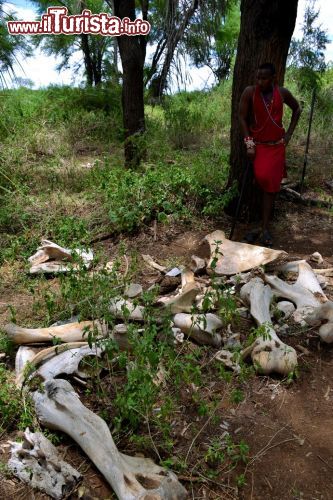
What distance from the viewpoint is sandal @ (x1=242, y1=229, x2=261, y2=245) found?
5.09 meters

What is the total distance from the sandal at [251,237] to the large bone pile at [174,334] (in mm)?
611

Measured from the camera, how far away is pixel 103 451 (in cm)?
226

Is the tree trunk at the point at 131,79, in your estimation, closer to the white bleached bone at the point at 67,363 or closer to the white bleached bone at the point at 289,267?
the white bleached bone at the point at 289,267

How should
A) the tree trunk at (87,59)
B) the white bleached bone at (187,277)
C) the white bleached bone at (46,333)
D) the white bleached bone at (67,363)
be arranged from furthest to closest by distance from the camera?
the tree trunk at (87,59)
the white bleached bone at (187,277)
the white bleached bone at (46,333)
the white bleached bone at (67,363)

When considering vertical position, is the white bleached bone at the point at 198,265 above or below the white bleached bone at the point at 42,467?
above

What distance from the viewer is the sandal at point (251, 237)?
16.7 feet

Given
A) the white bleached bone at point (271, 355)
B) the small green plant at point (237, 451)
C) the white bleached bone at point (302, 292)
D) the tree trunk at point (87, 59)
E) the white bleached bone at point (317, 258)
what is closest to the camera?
the small green plant at point (237, 451)

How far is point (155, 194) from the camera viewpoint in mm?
5559

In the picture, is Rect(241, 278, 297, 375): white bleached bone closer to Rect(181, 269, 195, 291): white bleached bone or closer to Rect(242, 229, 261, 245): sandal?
Rect(181, 269, 195, 291): white bleached bone

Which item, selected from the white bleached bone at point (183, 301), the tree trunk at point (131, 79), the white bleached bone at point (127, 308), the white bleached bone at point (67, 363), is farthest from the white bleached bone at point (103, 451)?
the tree trunk at point (131, 79)

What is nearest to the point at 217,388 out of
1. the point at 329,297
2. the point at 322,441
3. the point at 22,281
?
the point at 322,441

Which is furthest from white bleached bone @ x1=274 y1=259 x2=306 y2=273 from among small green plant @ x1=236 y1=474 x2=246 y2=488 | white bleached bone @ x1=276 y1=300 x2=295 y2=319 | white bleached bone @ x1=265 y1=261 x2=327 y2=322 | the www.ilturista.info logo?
the www.ilturista.info logo

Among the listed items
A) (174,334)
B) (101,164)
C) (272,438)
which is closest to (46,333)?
(174,334)

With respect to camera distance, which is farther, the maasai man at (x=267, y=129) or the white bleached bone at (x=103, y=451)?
the maasai man at (x=267, y=129)
